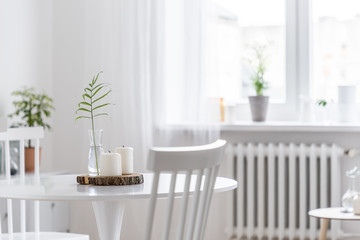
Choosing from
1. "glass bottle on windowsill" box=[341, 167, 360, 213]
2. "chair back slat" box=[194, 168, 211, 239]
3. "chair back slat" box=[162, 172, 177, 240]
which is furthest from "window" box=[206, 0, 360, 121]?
"chair back slat" box=[162, 172, 177, 240]

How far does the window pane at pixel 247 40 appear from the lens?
4.20 m

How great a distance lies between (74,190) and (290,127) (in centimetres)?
193

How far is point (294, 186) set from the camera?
3.91 meters

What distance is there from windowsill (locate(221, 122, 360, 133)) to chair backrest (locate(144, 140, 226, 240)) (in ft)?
6.44

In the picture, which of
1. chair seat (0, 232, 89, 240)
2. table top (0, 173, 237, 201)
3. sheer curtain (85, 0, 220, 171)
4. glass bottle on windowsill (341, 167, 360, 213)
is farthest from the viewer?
sheer curtain (85, 0, 220, 171)

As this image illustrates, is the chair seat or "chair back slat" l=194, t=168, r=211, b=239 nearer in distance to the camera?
"chair back slat" l=194, t=168, r=211, b=239

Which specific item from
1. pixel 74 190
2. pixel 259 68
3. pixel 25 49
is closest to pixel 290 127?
pixel 259 68

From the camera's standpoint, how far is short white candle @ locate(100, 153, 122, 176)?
7.83 ft

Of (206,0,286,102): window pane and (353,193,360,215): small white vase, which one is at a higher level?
(206,0,286,102): window pane

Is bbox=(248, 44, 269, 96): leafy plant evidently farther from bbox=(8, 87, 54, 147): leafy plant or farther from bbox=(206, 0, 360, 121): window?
bbox=(8, 87, 54, 147): leafy plant

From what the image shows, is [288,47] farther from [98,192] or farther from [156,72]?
[98,192]

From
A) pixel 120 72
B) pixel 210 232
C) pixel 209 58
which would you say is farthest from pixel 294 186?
pixel 120 72

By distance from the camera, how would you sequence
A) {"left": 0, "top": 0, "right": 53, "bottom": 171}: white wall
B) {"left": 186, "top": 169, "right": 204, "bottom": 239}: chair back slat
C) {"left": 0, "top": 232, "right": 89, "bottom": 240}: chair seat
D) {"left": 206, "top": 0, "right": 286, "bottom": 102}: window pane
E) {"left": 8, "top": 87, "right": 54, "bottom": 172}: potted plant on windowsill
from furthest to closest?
{"left": 206, "top": 0, "right": 286, "bottom": 102}: window pane, {"left": 0, "top": 0, "right": 53, "bottom": 171}: white wall, {"left": 8, "top": 87, "right": 54, "bottom": 172}: potted plant on windowsill, {"left": 0, "top": 232, "right": 89, "bottom": 240}: chair seat, {"left": 186, "top": 169, "right": 204, "bottom": 239}: chair back slat

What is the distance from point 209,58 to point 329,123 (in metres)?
0.77
